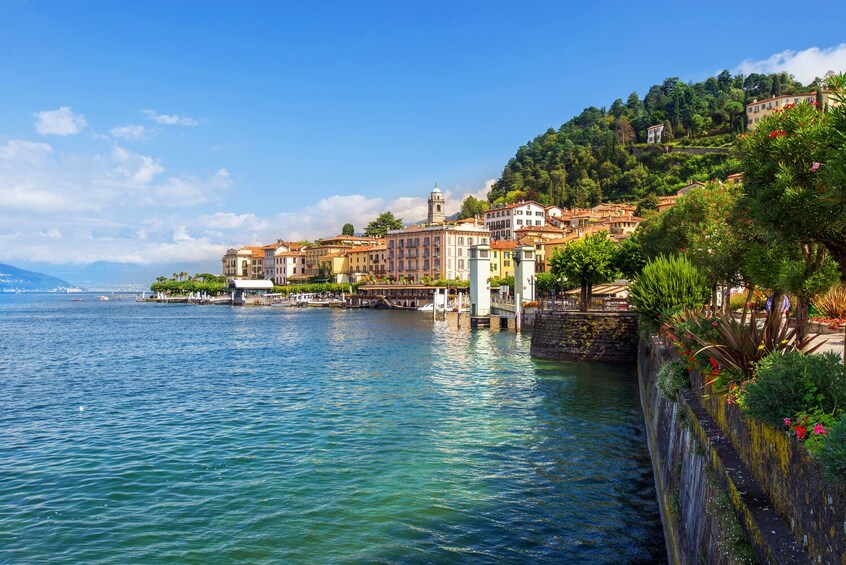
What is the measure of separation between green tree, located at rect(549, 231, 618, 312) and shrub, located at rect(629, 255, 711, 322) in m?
15.8

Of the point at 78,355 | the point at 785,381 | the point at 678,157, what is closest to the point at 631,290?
the point at 785,381

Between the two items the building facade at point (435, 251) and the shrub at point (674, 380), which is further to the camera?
the building facade at point (435, 251)

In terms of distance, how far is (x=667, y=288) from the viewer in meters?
25.3

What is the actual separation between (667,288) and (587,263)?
18786mm

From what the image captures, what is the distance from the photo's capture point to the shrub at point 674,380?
37.6 ft

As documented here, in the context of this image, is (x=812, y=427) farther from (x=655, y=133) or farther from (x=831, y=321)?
(x=655, y=133)

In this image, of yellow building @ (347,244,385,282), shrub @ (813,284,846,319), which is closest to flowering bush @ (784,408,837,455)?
shrub @ (813,284,846,319)

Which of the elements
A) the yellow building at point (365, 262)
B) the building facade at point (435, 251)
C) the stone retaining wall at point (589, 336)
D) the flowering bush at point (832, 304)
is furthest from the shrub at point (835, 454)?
the yellow building at point (365, 262)

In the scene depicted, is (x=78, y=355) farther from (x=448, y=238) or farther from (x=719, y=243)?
(x=448, y=238)

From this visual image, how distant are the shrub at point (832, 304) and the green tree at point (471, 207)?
160 metres

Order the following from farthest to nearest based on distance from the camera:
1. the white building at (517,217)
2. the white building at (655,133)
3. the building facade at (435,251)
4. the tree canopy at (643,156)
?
the white building at (655,133) → the tree canopy at (643,156) → the white building at (517,217) → the building facade at (435,251)

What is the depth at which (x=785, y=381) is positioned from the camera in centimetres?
555

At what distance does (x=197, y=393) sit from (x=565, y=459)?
18.0 meters

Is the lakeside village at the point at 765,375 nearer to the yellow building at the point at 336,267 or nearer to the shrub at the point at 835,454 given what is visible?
the shrub at the point at 835,454
